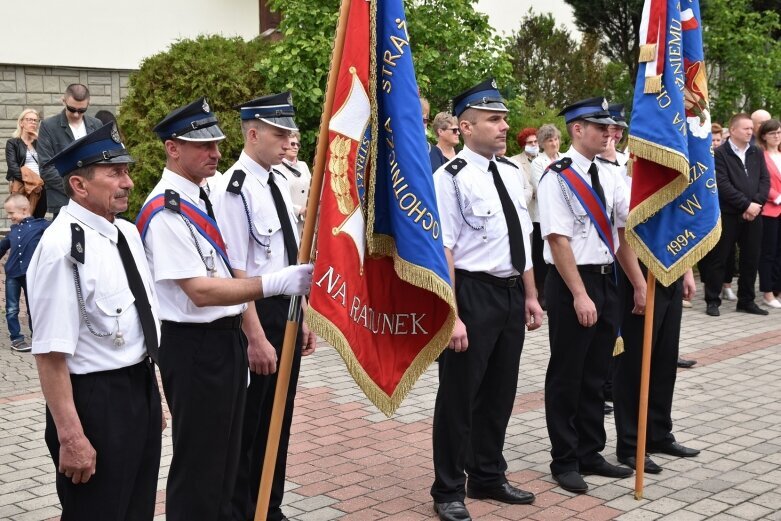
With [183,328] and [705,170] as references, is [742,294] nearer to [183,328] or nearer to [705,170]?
[705,170]

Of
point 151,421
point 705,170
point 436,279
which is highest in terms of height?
point 705,170

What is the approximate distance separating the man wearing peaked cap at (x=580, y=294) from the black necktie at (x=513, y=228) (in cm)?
Result: 34

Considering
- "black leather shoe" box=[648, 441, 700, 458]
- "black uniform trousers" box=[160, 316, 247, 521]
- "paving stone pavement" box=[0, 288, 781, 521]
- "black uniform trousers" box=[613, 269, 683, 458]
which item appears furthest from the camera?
"black leather shoe" box=[648, 441, 700, 458]

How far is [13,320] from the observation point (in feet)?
32.6

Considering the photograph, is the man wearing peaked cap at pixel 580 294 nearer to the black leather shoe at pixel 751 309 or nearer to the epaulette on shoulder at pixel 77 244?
the epaulette on shoulder at pixel 77 244

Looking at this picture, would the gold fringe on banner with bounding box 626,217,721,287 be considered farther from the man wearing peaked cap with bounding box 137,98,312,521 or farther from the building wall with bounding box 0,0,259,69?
the building wall with bounding box 0,0,259,69

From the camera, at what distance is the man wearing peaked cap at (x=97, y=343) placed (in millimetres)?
3777

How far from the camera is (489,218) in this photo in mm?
5762

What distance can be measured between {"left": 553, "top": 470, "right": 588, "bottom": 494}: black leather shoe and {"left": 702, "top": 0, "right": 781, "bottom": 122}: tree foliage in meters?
13.1

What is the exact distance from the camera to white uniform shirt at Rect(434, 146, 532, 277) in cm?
575

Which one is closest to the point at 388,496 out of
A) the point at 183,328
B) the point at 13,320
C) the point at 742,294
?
the point at 183,328

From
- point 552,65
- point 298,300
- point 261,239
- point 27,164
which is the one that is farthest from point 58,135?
point 552,65

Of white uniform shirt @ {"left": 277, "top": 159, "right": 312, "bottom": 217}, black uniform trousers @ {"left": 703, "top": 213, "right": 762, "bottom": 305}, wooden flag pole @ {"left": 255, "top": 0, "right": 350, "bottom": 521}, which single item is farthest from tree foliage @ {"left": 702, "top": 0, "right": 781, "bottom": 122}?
wooden flag pole @ {"left": 255, "top": 0, "right": 350, "bottom": 521}

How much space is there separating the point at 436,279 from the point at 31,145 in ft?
26.5
